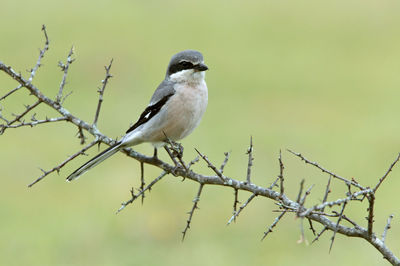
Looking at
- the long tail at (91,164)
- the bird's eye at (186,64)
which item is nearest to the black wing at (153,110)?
the bird's eye at (186,64)

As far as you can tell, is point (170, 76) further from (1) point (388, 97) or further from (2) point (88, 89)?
(1) point (388, 97)

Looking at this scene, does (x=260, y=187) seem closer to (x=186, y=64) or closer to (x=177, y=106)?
(x=177, y=106)

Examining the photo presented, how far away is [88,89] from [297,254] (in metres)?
8.52

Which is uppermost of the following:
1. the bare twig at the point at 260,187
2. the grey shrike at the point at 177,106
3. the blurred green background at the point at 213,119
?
the blurred green background at the point at 213,119

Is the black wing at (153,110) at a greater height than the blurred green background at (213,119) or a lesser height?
lesser

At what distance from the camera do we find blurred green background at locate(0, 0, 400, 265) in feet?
34.3

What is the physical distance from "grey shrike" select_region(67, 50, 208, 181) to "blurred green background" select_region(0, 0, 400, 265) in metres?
4.40

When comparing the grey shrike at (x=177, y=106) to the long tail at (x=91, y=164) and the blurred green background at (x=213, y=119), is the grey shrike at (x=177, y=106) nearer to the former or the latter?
the long tail at (x=91, y=164)

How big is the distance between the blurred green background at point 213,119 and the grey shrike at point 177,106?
14.4 feet

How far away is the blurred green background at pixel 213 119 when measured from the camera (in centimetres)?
1047

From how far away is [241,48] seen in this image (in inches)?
870

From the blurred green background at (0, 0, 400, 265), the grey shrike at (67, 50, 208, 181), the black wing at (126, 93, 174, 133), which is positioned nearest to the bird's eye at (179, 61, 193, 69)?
the grey shrike at (67, 50, 208, 181)

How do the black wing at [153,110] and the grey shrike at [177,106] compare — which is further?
the black wing at [153,110]

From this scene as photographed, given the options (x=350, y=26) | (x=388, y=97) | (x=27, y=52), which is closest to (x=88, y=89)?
(x=27, y=52)
